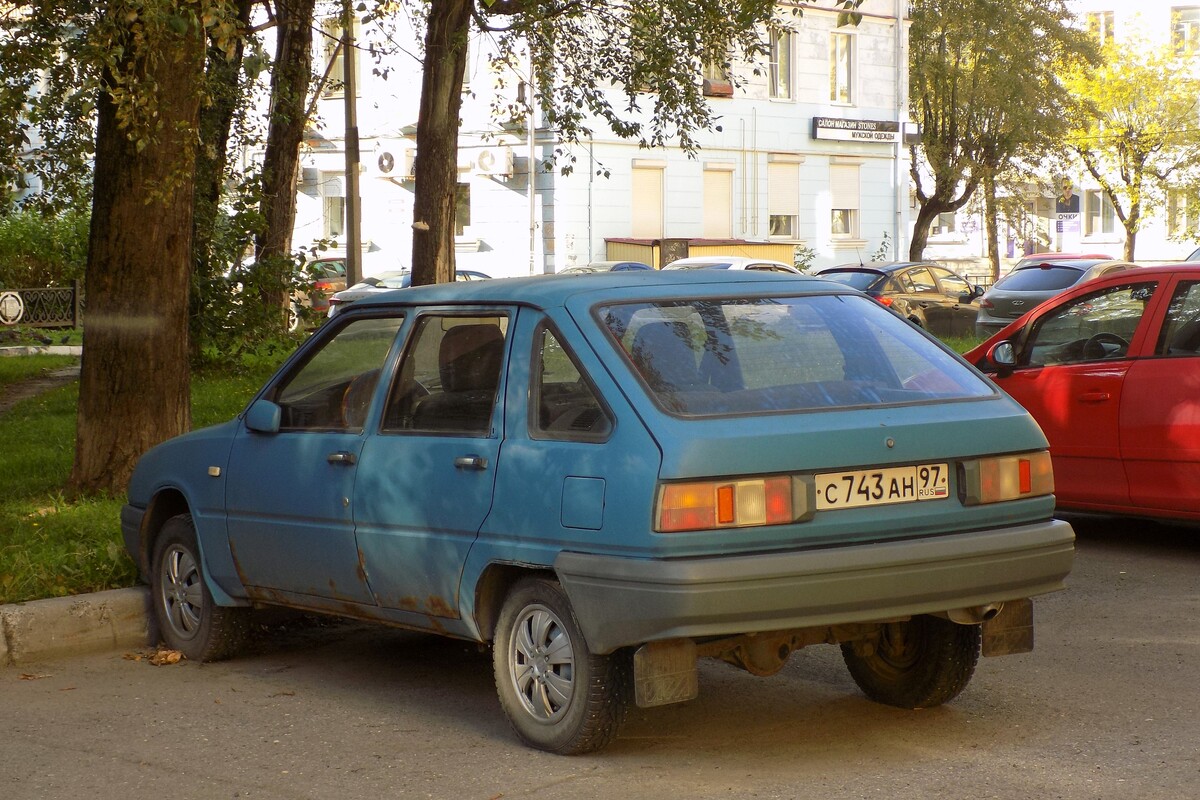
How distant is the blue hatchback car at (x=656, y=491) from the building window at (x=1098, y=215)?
61.7m

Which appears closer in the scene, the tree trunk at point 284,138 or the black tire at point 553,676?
the black tire at point 553,676

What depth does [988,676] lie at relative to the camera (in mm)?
6152

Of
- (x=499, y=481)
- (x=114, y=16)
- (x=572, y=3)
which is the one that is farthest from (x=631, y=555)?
(x=572, y=3)

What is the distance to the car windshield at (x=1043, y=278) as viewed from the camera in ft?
85.2

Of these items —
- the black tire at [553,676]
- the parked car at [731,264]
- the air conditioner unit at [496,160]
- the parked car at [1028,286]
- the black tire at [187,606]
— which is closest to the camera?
the black tire at [553,676]

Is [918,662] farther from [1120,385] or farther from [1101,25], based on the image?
[1101,25]

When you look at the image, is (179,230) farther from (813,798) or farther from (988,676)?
(813,798)

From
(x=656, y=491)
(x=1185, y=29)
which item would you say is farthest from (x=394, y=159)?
(x=656, y=491)

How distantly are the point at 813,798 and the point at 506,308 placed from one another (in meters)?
1.94

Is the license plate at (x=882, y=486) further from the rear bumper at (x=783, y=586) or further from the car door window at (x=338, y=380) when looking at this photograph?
the car door window at (x=338, y=380)

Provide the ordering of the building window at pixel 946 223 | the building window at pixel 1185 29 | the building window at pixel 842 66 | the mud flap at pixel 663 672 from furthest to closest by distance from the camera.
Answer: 1. the building window at pixel 946 223
2. the building window at pixel 1185 29
3. the building window at pixel 842 66
4. the mud flap at pixel 663 672

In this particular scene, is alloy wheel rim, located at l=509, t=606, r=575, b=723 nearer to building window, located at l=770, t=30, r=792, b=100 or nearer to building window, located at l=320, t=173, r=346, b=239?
building window, located at l=770, t=30, r=792, b=100

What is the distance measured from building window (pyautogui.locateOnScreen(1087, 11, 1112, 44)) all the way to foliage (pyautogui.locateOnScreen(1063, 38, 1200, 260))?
88 centimetres

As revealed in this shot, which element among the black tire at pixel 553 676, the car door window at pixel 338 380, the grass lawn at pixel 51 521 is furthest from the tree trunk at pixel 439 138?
the black tire at pixel 553 676
